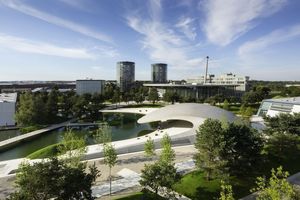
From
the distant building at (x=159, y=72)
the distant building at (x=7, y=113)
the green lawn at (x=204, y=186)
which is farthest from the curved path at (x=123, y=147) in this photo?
the distant building at (x=159, y=72)

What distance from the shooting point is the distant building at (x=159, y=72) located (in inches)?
6816

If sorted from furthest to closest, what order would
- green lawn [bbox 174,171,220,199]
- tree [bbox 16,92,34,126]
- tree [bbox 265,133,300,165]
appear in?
tree [bbox 16,92,34,126] → tree [bbox 265,133,300,165] → green lawn [bbox 174,171,220,199]

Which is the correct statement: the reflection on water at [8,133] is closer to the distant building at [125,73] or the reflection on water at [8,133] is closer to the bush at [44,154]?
the bush at [44,154]

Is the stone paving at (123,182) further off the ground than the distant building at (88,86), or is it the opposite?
the distant building at (88,86)

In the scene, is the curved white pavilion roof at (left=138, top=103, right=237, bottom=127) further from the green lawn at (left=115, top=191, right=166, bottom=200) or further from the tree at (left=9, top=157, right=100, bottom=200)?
the tree at (left=9, top=157, right=100, bottom=200)

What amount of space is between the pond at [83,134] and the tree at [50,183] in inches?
691

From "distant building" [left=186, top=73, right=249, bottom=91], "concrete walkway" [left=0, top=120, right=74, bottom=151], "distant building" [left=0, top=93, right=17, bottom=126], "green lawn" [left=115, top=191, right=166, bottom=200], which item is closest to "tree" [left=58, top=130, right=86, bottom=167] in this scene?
"green lawn" [left=115, top=191, right=166, bottom=200]

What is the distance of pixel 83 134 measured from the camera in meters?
41.7

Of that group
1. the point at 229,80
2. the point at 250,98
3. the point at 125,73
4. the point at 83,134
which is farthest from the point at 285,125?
the point at 125,73

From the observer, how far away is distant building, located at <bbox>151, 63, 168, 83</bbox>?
568ft

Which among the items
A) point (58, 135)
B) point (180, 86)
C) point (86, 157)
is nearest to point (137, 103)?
point (180, 86)

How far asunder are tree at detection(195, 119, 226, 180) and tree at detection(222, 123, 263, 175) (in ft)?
2.18

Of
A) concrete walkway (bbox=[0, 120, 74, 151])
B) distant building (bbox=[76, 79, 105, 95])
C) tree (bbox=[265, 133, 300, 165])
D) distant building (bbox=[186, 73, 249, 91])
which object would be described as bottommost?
concrete walkway (bbox=[0, 120, 74, 151])

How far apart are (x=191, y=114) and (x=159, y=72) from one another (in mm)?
137443
